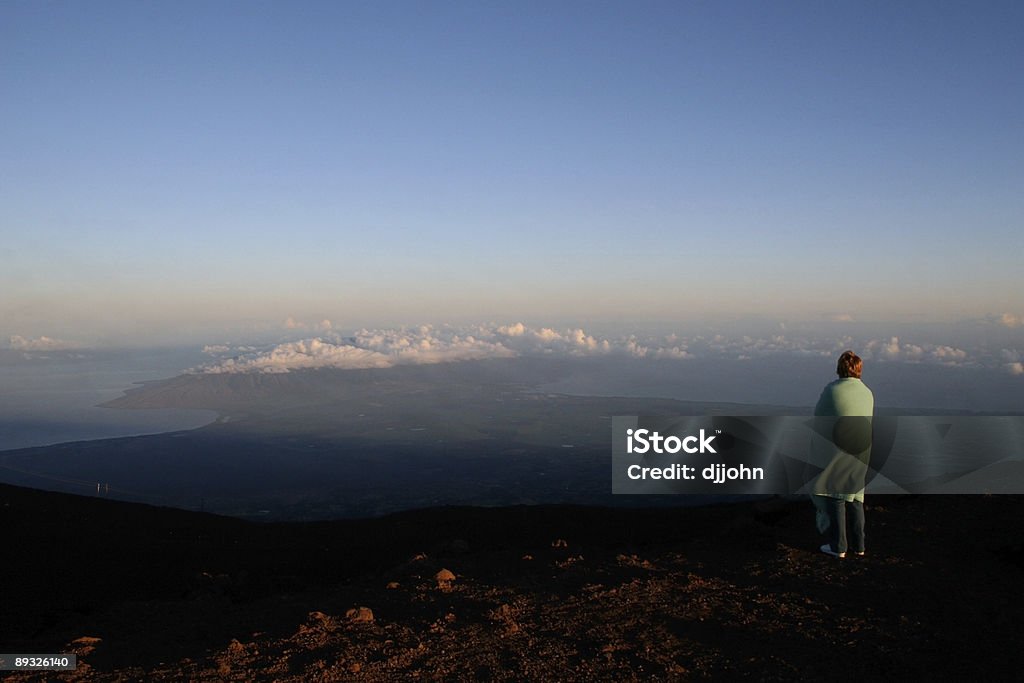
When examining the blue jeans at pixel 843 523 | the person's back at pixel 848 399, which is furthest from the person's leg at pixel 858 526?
the person's back at pixel 848 399

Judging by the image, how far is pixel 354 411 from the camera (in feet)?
624

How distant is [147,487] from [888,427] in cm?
10951

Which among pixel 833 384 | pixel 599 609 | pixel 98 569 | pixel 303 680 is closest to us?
pixel 303 680

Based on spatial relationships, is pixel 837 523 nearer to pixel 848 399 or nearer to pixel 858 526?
pixel 858 526

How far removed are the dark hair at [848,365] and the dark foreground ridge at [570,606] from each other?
2.10m

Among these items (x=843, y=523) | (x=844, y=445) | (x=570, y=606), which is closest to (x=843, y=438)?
(x=844, y=445)

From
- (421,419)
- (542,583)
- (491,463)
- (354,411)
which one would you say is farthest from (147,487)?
(542,583)

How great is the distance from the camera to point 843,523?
7570 mm

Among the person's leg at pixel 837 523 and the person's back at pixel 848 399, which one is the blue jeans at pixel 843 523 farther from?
the person's back at pixel 848 399

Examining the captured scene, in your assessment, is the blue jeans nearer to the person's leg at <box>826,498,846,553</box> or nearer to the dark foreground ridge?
the person's leg at <box>826,498,846,553</box>

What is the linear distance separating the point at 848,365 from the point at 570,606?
3.90 metres

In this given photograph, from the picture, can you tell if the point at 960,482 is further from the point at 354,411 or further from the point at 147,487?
the point at 354,411

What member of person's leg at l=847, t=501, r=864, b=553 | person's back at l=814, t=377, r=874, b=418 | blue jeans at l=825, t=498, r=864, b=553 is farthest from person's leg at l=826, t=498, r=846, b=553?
person's back at l=814, t=377, r=874, b=418

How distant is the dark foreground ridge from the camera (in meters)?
5.20
